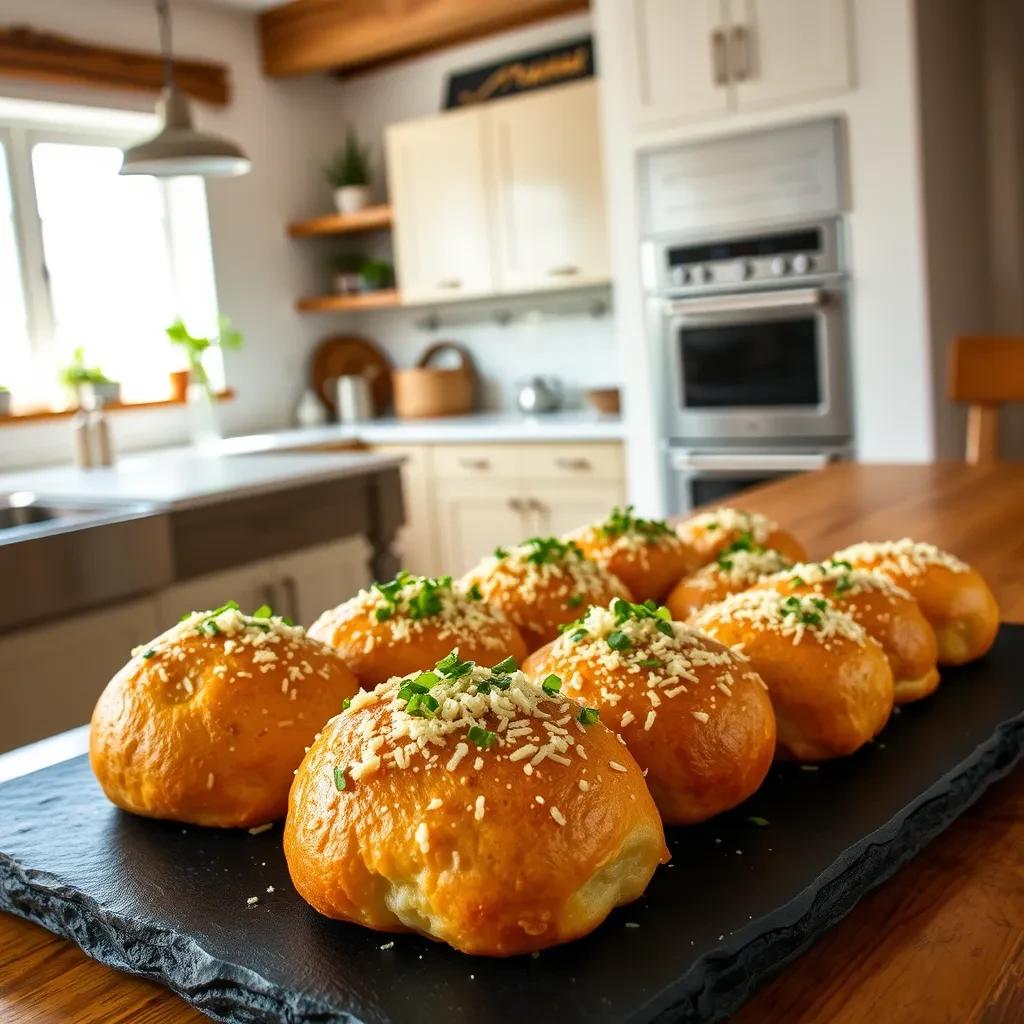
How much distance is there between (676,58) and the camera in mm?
3625

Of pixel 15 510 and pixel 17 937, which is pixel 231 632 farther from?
pixel 15 510

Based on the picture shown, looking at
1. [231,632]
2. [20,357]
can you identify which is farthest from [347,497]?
[231,632]

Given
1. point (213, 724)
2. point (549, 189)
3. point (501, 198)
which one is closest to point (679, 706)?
point (213, 724)

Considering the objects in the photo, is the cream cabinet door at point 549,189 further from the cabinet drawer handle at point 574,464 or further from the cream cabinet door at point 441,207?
the cabinet drawer handle at point 574,464

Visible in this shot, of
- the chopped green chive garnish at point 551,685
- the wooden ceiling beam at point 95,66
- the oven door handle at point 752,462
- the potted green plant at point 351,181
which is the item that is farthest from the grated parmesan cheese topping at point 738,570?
the potted green plant at point 351,181

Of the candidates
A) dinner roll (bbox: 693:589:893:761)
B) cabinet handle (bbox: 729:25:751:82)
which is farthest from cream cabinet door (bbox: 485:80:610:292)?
dinner roll (bbox: 693:589:893:761)

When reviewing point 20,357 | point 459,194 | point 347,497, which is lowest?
point 347,497

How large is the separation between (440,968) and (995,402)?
2231 millimetres

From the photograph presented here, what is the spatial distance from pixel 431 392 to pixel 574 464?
1089mm

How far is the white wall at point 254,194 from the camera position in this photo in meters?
4.64

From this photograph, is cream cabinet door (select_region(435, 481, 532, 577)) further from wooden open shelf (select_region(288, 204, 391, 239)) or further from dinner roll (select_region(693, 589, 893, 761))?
dinner roll (select_region(693, 589, 893, 761))

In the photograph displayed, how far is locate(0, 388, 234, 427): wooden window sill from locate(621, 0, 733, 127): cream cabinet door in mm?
2254

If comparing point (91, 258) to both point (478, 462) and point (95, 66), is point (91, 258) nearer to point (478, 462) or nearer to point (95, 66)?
point (95, 66)

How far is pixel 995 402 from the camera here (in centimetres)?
247
